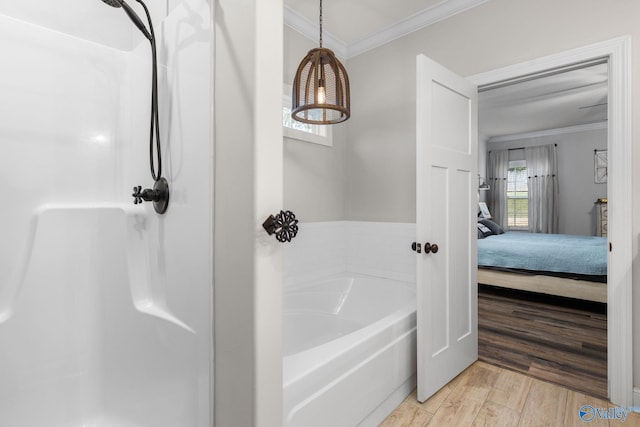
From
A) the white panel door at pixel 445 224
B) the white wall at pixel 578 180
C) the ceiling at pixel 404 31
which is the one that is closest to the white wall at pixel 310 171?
the ceiling at pixel 404 31

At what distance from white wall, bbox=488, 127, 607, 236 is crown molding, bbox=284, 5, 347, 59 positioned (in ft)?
18.6

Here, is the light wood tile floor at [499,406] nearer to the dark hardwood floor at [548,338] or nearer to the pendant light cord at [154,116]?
the dark hardwood floor at [548,338]

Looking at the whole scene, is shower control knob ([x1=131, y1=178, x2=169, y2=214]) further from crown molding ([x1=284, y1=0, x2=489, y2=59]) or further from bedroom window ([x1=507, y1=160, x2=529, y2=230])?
bedroom window ([x1=507, y1=160, x2=529, y2=230])

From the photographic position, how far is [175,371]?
3.43 feet

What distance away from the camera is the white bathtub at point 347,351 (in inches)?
50.5

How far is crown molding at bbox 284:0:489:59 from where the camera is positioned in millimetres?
2402

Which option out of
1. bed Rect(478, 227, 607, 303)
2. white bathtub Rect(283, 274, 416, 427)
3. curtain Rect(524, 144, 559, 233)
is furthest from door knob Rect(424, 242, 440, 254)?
curtain Rect(524, 144, 559, 233)

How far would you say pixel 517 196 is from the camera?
693 cm

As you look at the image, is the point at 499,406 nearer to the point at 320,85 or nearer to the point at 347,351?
the point at 347,351

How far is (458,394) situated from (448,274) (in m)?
0.71

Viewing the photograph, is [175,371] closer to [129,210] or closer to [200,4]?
[129,210]

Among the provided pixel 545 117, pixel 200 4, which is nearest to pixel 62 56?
pixel 200 4

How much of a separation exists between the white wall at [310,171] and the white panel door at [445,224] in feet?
3.56

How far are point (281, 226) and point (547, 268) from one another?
394 centimetres
